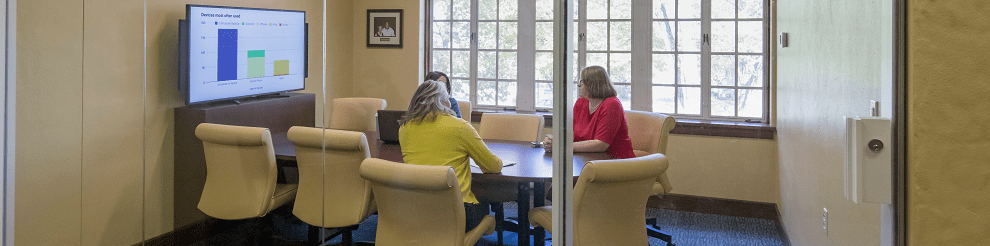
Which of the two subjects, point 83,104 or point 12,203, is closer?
point 83,104

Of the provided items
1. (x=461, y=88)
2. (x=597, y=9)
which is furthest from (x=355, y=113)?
(x=597, y=9)

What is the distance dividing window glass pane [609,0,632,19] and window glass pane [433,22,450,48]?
363mm

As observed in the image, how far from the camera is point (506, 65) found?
143cm

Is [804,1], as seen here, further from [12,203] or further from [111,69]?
[12,203]

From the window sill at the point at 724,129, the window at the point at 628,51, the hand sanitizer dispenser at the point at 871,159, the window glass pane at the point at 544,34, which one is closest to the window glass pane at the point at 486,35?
the window at the point at 628,51

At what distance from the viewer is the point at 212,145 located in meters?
1.67

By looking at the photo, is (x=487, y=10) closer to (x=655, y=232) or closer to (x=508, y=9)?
(x=508, y=9)

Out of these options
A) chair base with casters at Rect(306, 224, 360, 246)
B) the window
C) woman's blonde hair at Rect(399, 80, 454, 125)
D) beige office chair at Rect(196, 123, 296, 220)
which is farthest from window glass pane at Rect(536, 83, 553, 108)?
beige office chair at Rect(196, 123, 296, 220)

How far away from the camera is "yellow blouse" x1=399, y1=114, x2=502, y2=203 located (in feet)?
4.83

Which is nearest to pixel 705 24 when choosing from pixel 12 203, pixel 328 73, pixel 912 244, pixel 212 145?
pixel 912 244

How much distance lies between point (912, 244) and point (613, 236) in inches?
24.9

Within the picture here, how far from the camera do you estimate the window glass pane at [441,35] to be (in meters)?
1.43

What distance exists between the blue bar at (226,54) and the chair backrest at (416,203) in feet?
1.34

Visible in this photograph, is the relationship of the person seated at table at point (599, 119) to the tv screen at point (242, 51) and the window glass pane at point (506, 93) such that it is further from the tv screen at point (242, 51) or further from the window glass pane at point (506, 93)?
the tv screen at point (242, 51)
